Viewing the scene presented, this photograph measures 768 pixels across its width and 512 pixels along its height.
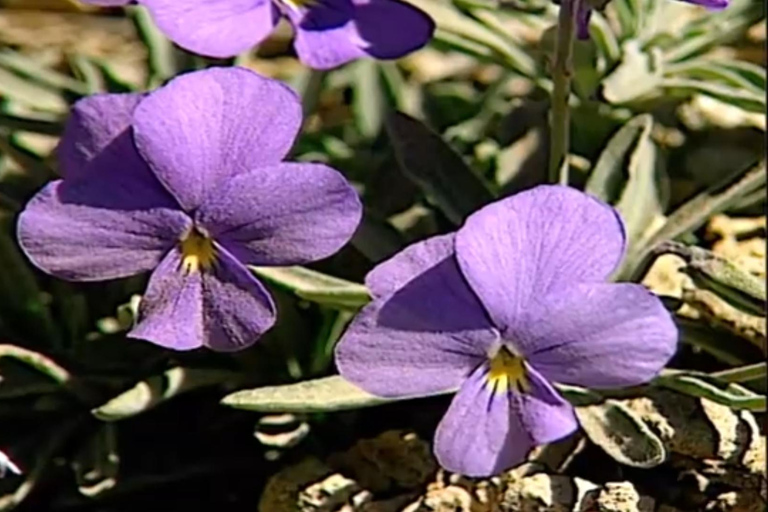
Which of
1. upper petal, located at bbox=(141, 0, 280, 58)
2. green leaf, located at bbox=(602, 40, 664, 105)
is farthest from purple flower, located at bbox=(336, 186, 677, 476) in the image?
green leaf, located at bbox=(602, 40, 664, 105)

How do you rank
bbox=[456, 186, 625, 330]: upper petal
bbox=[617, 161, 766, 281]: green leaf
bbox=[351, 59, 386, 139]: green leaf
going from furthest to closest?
bbox=[351, 59, 386, 139]: green leaf, bbox=[617, 161, 766, 281]: green leaf, bbox=[456, 186, 625, 330]: upper petal

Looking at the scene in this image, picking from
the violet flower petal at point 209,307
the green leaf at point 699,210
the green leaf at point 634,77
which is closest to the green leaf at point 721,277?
the green leaf at point 699,210

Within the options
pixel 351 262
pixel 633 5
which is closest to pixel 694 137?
pixel 633 5

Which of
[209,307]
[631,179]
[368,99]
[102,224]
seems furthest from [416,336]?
[368,99]

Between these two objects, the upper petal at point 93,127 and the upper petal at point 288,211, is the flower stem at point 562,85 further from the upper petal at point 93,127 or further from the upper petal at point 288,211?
the upper petal at point 93,127

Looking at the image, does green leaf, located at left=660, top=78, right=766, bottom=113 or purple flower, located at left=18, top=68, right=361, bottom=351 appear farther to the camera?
green leaf, located at left=660, top=78, right=766, bottom=113

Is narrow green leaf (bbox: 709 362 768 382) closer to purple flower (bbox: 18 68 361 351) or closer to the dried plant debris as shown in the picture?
the dried plant debris

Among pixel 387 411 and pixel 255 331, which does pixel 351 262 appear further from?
pixel 255 331

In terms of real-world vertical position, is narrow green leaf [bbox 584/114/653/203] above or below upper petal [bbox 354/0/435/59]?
below
